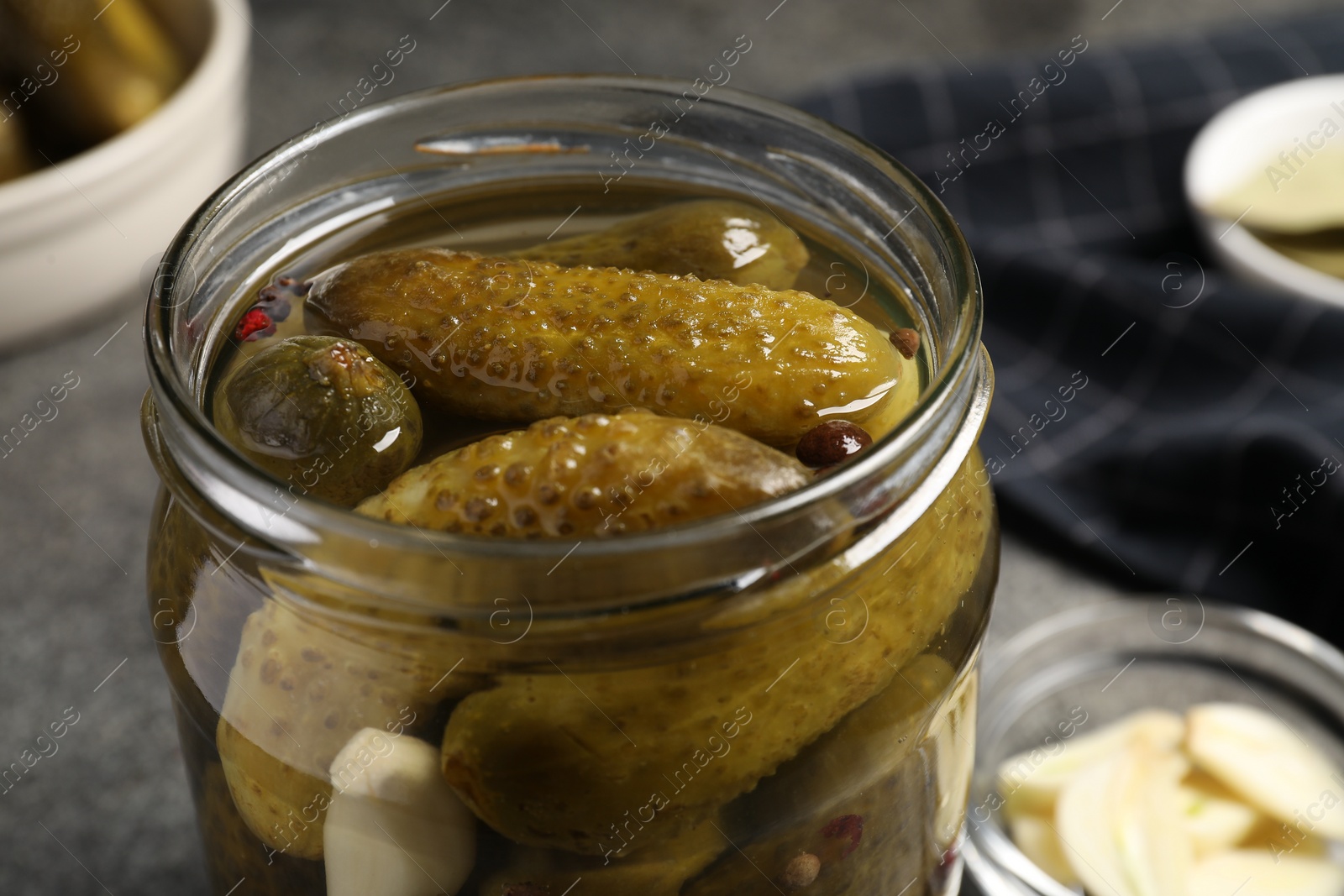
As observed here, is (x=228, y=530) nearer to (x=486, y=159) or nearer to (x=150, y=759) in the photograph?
(x=486, y=159)

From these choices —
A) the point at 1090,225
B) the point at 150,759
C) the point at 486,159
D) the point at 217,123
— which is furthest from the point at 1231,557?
the point at 217,123

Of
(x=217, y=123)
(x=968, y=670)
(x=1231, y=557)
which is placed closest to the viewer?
(x=968, y=670)

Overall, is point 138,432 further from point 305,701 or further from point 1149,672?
point 1149,672

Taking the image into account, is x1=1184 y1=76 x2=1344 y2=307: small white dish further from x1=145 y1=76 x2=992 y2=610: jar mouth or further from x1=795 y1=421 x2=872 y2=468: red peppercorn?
x1=795 y1=421 x2=872 y2=468: red peppercorn

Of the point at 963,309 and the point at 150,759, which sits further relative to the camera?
the point at 150,759

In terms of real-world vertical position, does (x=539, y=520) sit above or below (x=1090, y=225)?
above

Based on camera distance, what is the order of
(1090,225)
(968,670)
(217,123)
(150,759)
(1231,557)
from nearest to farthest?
(968,670) < (150,759) < (1231,557) < (217,123) < (1090,225)

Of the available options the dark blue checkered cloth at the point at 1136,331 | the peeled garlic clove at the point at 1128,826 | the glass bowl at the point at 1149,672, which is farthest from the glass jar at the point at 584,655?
the dark blue checkered cloth at the point at 1136,331
